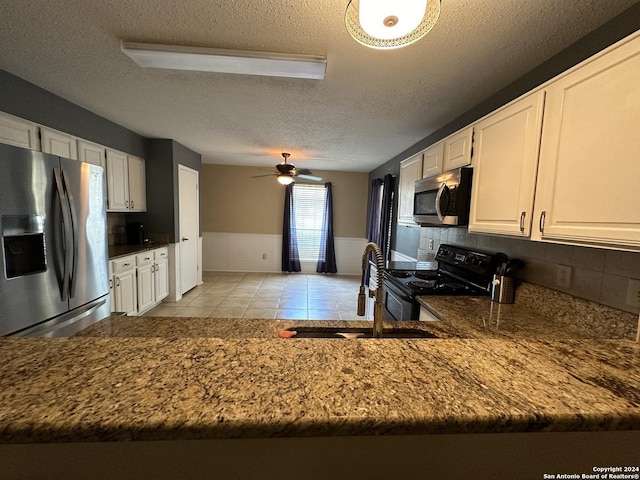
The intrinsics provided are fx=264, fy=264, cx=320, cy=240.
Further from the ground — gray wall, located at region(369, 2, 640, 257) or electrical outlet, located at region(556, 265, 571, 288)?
gray wall, located at region(369, 2, 640, 257)

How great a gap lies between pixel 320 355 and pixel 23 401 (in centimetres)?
54

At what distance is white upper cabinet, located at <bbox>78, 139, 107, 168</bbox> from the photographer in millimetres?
2715

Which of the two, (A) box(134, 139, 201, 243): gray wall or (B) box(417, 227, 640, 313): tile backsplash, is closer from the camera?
(B) box(417, 227, 640, 313): tile backsplash

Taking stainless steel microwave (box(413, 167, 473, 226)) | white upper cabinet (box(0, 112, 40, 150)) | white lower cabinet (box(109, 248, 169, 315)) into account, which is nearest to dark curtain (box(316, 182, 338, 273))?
white lower cabinet (box(109, 248, 169, 315))

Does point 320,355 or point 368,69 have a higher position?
point 368,69

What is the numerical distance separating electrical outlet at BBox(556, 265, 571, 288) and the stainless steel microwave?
58 centimetres

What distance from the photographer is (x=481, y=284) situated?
1.98 m

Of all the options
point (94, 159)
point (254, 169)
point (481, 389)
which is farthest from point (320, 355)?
point (254, 169)

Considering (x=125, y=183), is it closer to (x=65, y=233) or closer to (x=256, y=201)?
(x=65, y=233)

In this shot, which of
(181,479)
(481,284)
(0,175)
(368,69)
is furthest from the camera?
(481,284)

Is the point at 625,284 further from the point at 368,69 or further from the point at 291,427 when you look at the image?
the point at 368,69

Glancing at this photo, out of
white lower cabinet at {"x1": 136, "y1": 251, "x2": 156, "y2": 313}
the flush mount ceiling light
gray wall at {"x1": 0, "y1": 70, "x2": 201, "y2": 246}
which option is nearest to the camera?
the flush mount ceiling light

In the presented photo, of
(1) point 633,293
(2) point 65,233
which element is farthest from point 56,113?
(1) point 633,293

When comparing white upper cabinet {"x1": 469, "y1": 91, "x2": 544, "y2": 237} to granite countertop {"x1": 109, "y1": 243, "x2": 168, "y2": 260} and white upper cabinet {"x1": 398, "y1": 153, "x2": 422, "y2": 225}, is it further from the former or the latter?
granite countertop {"x1": 109, "y1": 243, "x2": 168, "y2": 260}
